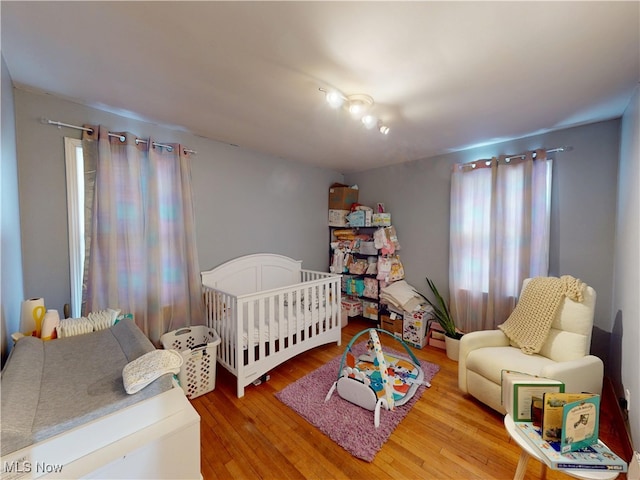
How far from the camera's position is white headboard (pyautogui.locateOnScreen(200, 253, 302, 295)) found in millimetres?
2801

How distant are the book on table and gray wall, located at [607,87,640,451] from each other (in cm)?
59

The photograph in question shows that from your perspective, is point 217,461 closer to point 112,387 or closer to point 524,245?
point 112,387

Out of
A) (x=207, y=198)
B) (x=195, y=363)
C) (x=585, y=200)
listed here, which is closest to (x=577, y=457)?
(x=585, y=200)

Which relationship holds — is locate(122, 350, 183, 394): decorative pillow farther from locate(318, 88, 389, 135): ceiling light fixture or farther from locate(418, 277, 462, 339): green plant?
locate(418, 277, 462, 339): green plant

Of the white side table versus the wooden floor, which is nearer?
the white side table

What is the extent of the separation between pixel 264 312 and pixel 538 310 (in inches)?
91.3

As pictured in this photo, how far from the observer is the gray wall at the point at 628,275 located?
61.3 inches

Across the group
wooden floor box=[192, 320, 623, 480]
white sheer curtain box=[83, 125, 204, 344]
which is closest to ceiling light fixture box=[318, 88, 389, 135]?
white sheer curtain box=[83, 125, 204, 344]

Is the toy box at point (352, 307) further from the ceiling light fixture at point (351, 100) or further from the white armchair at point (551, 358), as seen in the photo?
the ceiling light fixture at point (351, 100)

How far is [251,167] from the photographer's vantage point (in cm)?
311

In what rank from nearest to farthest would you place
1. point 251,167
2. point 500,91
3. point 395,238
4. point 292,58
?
point 292,58 → point 500,91 → point 251,167 → point 395,238

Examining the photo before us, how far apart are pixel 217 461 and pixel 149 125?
2.68 meters

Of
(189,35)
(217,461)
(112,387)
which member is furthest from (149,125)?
(217,461)

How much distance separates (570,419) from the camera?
113 centimetres
